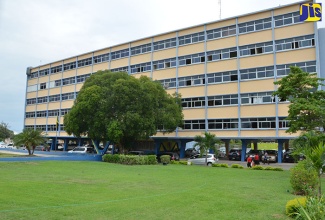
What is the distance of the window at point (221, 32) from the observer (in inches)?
1496

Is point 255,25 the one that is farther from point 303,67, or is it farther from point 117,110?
point 117,110

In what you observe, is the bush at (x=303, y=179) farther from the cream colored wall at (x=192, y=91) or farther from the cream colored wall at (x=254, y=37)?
the cream colored wall at (x=192, y=91)

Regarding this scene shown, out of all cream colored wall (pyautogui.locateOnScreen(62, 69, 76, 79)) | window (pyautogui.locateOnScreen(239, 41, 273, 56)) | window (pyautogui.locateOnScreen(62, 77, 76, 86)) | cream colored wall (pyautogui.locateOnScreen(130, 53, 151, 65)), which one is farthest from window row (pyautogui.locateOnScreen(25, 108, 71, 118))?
window (pyautogui.locateOnScreen(239, 41, 273, 56))

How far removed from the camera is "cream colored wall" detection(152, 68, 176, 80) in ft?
140

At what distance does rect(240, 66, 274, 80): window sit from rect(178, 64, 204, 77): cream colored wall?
5396 mm

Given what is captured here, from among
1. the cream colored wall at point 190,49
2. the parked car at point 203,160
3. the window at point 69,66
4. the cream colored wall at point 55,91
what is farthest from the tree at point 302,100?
the cream colored wall at point 55,91

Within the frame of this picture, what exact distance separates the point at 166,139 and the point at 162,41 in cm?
1323

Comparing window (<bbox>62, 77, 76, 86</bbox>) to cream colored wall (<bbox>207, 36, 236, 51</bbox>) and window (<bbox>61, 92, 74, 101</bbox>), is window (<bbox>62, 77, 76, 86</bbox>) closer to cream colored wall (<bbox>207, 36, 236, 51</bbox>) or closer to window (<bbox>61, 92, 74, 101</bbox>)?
window (<bbox>61, 92, 74, 101</bbox>)

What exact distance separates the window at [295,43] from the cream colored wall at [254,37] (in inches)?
51.5

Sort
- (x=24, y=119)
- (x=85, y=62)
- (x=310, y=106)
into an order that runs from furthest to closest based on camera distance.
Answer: (x=24, y=119)
(x=85, y=62)
(x=310, y=106)

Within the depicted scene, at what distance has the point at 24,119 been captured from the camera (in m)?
63.8

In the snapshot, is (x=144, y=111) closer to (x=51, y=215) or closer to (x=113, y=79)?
(x=113, y=79)

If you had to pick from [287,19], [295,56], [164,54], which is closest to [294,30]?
[287,19]

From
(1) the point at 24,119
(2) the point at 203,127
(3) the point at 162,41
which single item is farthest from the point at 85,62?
(2) the point at 203,127
